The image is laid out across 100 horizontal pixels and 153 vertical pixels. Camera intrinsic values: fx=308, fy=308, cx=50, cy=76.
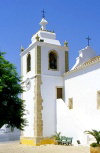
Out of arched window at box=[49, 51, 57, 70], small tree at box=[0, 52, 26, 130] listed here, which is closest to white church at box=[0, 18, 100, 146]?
arched window at box=[49, 51, 57, 70]

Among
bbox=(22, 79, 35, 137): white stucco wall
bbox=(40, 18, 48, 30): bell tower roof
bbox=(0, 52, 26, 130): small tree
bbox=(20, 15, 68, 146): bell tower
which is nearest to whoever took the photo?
bbox=(0, 52, 26, 130): small tree

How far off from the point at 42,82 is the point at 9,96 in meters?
9.35

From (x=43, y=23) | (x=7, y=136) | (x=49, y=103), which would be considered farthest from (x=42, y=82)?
(x=7, y=136)

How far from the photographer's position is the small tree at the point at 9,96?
57.1ft

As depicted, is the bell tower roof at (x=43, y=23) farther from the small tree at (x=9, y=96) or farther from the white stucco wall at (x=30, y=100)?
the small tree at (x=9, y=96)

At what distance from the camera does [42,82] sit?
27.0 m

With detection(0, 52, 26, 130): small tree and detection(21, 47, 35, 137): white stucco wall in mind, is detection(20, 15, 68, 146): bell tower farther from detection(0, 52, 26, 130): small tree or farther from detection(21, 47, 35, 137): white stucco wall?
detection(0, 52, 26, 130): small tree

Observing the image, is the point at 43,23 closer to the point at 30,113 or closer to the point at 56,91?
the point at 56,91

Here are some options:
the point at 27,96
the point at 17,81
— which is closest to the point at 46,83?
the point at 27,96

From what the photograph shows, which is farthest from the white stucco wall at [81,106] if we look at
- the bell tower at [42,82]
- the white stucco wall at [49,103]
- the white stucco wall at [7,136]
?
the white stucco wall at [7,136]

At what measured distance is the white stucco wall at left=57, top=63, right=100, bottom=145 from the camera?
896 inches

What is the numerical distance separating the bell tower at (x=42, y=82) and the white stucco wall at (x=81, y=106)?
3.21 feet

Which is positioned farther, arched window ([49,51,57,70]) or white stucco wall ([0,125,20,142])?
white stucco wall ([0,125,20,142])

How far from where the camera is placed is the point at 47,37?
1160 inches
